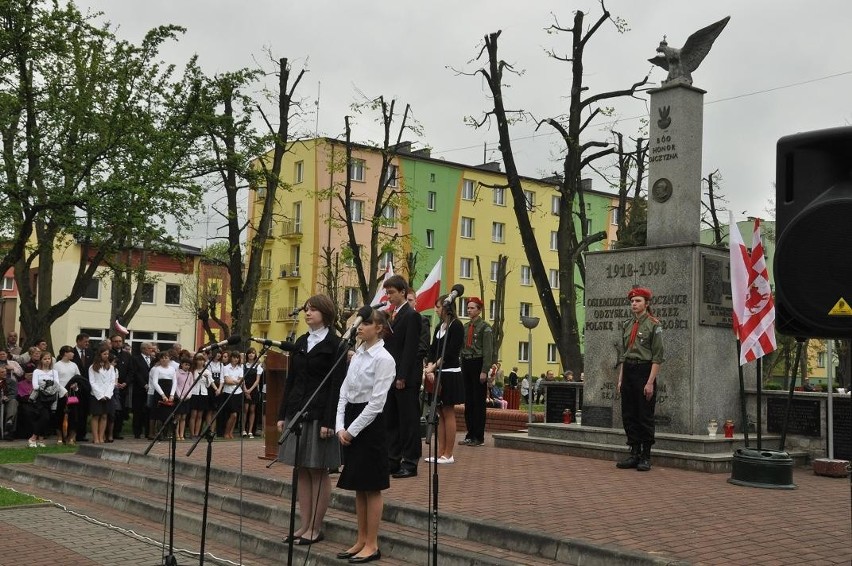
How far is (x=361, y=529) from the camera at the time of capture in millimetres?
7266

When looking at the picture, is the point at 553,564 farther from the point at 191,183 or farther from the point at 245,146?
the point at 245,146

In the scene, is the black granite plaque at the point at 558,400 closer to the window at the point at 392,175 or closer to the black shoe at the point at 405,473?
the black shoe at the point at 405,473

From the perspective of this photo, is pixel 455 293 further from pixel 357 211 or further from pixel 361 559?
pixel 357 211

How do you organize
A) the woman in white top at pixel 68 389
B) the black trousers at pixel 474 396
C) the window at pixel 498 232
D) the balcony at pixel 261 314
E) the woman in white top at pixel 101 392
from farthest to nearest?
the window at pixel 498 232
the balcony at pixel 261 314
the woman in white top at pixel 68 389
the woman in white top at pixel 101 392
the black trousers at pixel 474 396

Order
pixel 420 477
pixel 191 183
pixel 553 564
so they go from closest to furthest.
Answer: pixel 553 564, pixel 420 477, pixel 191 183

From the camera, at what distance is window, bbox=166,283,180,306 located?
209ft

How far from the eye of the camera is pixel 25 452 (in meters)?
15.7

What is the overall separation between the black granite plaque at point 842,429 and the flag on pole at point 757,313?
1.86 m

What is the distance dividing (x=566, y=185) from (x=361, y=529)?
1787 centimetres

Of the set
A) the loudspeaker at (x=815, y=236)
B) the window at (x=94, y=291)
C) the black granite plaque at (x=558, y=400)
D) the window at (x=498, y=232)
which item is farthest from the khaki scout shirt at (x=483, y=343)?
the window at (x=498, y=232)

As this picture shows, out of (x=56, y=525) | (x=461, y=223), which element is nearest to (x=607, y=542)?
(x=56, y=525)

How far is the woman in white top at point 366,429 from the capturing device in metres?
6.96

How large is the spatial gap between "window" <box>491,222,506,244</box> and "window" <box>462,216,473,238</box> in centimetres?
188

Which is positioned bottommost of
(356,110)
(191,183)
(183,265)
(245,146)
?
(183,265)
